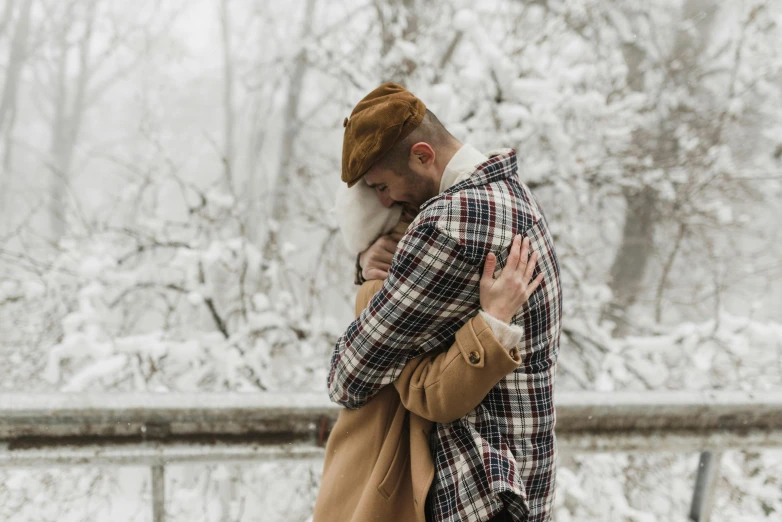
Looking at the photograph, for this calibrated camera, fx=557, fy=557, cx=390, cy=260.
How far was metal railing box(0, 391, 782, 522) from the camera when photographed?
1888 millimetres

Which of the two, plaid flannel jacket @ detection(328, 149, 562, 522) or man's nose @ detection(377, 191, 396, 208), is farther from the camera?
man's nose @ detection(377, 191, 396, 208)

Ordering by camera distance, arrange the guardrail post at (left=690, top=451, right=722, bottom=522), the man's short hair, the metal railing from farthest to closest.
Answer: the guardrail post at (left=690, top=451, right=722, bottom=522) < the metal railing < the man's short hair

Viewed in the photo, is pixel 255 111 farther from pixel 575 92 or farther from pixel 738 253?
pixel 738 253

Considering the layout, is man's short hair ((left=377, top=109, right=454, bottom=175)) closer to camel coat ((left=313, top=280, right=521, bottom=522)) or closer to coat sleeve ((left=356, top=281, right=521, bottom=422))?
camel coat ((left=313, top=280, right=521, bottom=522))

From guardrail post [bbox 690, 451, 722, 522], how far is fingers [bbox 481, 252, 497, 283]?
1749 millimetres

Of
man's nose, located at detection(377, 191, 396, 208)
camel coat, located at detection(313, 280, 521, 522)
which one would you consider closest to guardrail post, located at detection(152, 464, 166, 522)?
camel coat, located at detection(313, 280, 521, 522)

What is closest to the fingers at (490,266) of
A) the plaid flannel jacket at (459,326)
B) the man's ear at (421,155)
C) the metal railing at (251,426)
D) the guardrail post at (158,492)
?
the plaid flannel jacket at (459,326)

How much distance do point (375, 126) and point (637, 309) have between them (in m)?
6.08

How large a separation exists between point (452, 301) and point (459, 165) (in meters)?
0.33

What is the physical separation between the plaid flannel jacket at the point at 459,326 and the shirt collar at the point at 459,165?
33mm

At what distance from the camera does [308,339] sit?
4.93 m

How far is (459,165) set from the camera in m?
1.35

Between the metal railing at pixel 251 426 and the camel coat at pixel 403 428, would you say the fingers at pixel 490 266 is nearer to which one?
the camel coat at pixel 403 428

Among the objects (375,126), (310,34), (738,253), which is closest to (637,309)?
(738,253)
